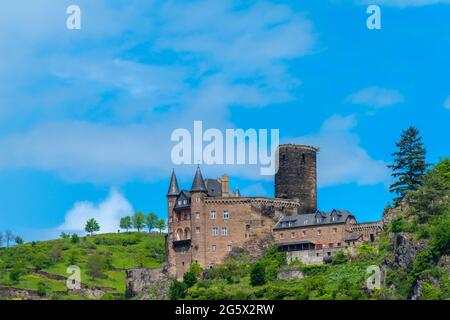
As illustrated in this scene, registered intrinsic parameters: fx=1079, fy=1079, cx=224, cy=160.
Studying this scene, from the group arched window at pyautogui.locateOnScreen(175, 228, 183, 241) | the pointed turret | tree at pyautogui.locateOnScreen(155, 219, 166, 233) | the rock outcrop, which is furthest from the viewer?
tree at pyautogui.locateOnScreen(155, 219, 166, 233)

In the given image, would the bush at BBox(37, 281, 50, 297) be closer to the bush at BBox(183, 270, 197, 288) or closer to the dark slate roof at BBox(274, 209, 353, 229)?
the bush at BBox(183, 270, 197, 288)

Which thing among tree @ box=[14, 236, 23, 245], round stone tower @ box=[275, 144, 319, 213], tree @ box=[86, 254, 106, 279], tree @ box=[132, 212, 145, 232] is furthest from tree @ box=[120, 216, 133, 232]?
round stone tower @ box=[275, 144, 319, 213]

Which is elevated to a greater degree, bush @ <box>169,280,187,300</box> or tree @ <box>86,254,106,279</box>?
tree @ <box>86,254,106,279</box>

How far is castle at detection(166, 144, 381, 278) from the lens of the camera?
98.5 meters

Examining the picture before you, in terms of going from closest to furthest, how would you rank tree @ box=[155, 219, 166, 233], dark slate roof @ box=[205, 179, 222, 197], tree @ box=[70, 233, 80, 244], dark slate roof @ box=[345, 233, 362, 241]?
dark slate roof @ box=[345, 233, 362, 241] < dark slate roof @ box=[205, 179, 222, 197] < tree @ box=[70, 233, 80, 244] < tree @ box=[155, 219, 166, 233]

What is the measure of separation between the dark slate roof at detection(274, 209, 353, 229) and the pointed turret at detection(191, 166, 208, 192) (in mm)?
7901

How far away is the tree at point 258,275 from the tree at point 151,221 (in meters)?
91.2

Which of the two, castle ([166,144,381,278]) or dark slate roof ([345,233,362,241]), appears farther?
castle ([166,144,381,278])

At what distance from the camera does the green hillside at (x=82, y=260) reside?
132000 mm

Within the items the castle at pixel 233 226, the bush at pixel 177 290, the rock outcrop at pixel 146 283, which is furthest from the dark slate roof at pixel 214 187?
the bush at pixel 177 290

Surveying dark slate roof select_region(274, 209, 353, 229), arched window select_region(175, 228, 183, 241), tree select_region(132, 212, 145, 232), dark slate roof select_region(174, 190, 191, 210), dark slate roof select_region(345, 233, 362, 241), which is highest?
tree select_region(132, 212, 145, 232)

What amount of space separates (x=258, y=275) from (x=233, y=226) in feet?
28.8
